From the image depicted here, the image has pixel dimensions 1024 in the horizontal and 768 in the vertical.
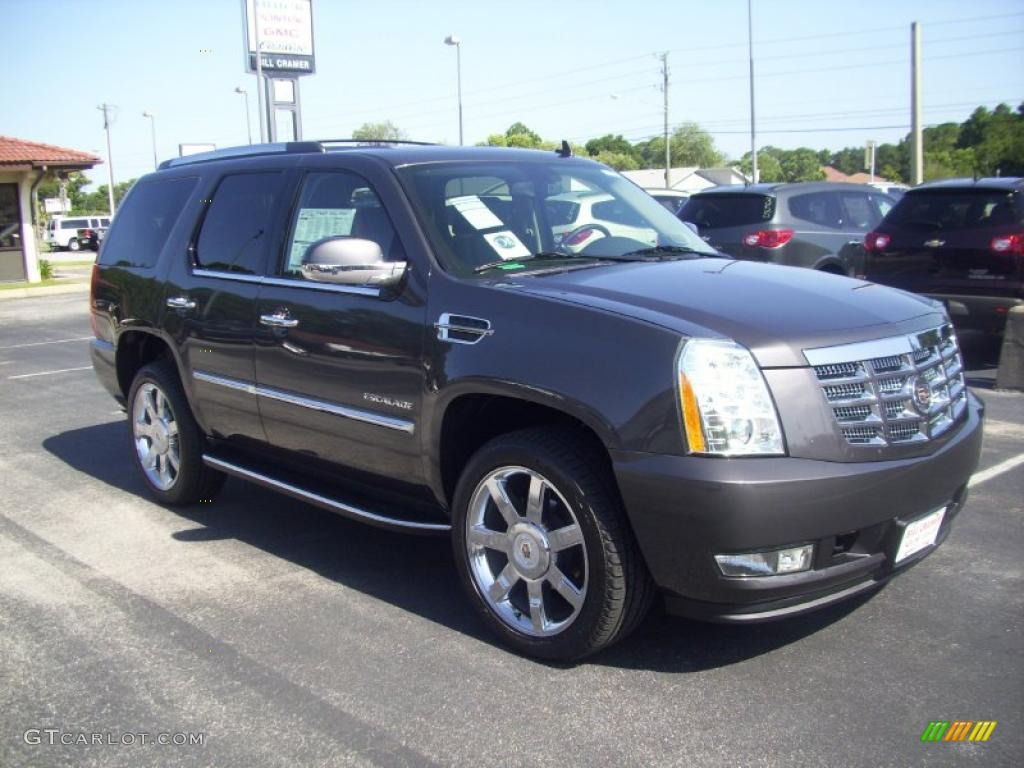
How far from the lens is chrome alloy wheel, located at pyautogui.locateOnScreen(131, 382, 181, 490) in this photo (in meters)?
5.68

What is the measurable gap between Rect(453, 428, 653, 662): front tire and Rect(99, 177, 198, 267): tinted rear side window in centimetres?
287

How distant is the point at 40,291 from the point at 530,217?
75.5 feet

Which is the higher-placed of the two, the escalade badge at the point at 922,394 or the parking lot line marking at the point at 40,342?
the escalade badge at the point at 922,394

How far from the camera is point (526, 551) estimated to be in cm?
368

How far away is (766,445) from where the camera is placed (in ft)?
10.5

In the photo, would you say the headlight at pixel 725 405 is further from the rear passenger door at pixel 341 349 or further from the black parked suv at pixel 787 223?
the black parked suv at pixel 787 223

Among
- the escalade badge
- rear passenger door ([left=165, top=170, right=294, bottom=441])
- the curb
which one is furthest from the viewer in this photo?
the curb

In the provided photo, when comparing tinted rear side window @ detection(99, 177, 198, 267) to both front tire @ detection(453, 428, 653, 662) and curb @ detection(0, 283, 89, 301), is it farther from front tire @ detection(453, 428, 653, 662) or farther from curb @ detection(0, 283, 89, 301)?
curb @ detection(0, 283, 89, 301)

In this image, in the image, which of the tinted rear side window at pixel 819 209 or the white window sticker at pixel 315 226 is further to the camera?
the tinted rear side window at pixel 819 209

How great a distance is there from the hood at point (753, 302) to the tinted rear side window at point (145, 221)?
2.71 m

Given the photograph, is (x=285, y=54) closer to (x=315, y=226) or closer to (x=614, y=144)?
(x=315, y=226)

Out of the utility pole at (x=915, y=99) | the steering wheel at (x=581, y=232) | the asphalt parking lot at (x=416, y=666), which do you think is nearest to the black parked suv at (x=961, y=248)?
the asphalt parking lot at (x=416, y=666)

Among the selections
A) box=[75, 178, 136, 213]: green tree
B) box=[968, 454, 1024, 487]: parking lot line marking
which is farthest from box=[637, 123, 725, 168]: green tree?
box=[968, 454, 1024, 487]: parking lot line marking

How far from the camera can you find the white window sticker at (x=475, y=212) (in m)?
4.34
